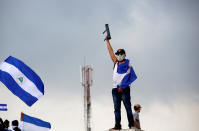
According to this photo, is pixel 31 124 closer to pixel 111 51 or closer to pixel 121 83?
pixel 121 83

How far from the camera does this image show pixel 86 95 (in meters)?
52.5

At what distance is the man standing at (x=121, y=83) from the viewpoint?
1130 cm

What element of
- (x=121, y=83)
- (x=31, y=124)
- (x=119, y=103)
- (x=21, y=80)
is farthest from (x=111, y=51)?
(x=31, y=124)

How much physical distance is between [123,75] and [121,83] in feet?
0.90

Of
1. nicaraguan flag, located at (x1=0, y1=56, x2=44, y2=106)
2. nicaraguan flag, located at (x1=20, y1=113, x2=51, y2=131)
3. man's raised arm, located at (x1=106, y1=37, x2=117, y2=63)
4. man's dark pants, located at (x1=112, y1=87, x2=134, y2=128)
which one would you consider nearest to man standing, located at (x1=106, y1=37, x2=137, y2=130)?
man's dark pants, located at (x1=112, y1=87, x2=134, y2=128)

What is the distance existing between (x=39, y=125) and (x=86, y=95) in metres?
39.6

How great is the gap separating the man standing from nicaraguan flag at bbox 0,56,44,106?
3.41 meters

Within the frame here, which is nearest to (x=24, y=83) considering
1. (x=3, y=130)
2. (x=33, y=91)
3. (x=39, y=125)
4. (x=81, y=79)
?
(x=33, y=91)

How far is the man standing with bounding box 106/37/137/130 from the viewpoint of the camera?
1130 centimetres

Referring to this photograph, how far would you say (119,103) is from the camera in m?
11.5

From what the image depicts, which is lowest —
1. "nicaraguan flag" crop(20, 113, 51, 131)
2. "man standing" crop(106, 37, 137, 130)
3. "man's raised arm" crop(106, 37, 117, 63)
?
"nicaraguan flag" crop(20, 113, 51, 131)

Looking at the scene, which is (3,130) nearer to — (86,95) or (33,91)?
(33,91)

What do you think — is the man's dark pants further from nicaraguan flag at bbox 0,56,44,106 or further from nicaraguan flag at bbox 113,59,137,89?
nicaraguan flag at bbox 0,56,44,106

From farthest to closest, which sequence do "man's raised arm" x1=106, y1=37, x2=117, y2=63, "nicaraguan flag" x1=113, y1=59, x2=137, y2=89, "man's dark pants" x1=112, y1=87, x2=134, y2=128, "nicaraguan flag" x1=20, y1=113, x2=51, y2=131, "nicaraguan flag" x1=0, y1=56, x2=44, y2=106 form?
"nicaraguan flag" x1=0, y1=56, x2=44, y2=106 < "nicaraguan flag" x1=20, y1=113, x2=51, y2=131 < "man's raised arm" x1=106, y1=37, x2=117, y2=63 < "nicaraguan flag" x1=113, y1=59, x2=137, y2=89 < "man's dark pants" x1=112, y1=87, x2=134, y2=128
